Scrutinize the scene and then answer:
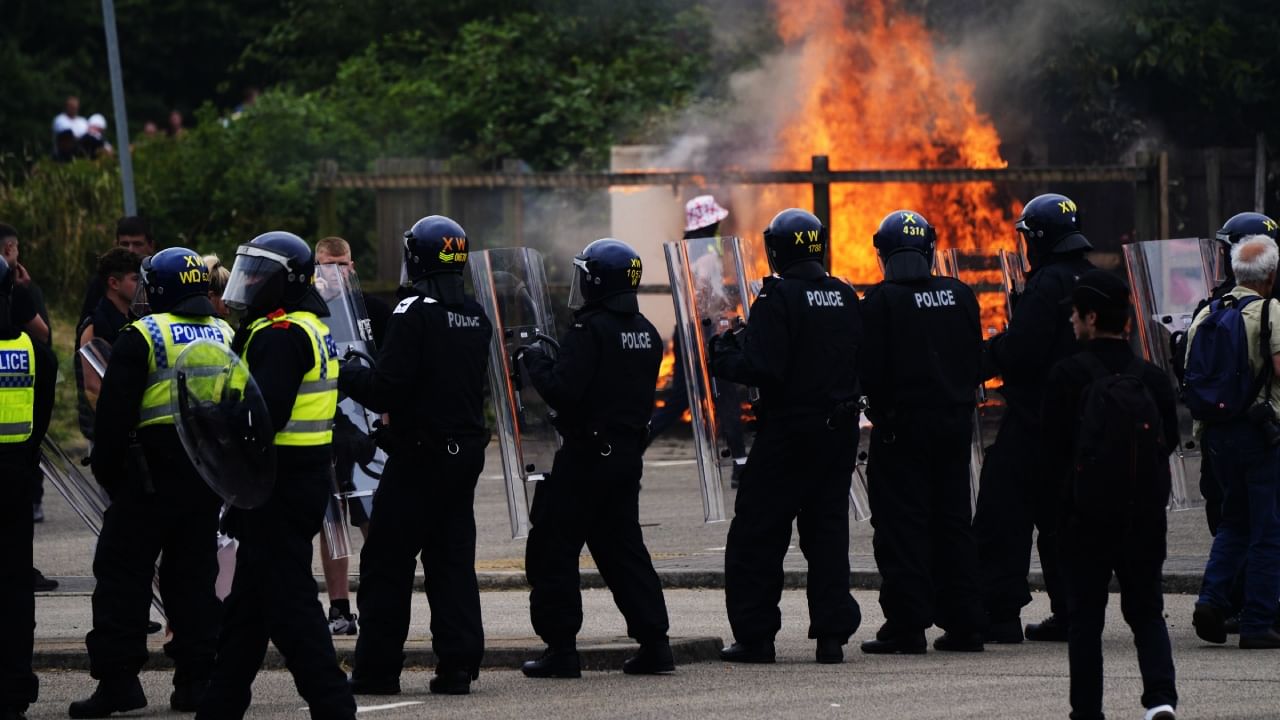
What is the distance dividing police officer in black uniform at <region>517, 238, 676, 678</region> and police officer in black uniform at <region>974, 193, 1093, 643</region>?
5.42 feet

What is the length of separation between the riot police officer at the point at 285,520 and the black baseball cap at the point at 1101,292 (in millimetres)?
2526

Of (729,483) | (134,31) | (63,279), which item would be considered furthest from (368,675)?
(134,31)

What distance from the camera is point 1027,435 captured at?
31.1ft

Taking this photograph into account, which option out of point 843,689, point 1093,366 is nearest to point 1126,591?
point 1093,366

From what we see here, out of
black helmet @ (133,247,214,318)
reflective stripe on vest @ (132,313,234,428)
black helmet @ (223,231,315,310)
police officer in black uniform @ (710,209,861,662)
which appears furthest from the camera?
police officer in black uniform @ (710,209,861,662)

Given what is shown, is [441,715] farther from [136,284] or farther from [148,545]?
[136,284]

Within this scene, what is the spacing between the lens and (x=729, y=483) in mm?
11023

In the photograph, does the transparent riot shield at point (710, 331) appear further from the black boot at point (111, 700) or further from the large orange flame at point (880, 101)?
the large orange flame at point (880, 101)

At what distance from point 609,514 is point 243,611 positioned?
2072 millimetres

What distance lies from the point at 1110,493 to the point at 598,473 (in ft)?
7.93

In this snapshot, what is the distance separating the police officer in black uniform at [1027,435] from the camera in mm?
9320

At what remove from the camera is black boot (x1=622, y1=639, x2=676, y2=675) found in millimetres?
8750

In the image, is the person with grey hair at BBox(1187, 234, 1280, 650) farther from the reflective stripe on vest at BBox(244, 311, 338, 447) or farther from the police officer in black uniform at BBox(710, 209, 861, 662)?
the reflective stripe on vest at BBox(244, 311, 338, 447)

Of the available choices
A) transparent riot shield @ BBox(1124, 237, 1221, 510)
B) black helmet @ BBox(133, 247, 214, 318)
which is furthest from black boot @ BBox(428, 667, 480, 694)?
transparent riot shield @ BBox(1124, 237, 1221, 510)
